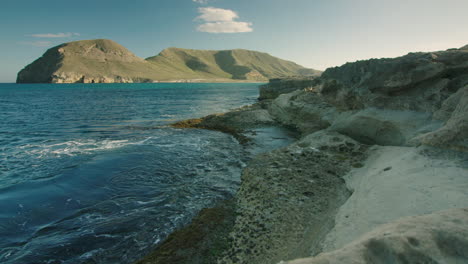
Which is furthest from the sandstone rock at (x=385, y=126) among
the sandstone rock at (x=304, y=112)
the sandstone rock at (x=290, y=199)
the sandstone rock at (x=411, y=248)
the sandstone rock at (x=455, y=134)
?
the sandstone rock at (x=411, y=248)

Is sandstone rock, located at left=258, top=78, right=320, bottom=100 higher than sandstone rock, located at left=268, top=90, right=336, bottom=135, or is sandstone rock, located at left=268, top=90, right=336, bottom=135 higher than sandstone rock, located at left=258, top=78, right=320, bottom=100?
sandstone rock, located at left=258, top=78, right=320, bottom=100

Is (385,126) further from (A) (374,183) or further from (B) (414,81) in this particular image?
(A) (374,183)

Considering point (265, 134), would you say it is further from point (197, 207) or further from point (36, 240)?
point (36, 240)

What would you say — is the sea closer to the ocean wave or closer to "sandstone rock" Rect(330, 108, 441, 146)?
the ocean wave

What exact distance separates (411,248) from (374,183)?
5816 millimetres

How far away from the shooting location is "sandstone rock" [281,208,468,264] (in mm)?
3271

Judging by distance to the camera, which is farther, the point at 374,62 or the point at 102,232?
the point at 374,62

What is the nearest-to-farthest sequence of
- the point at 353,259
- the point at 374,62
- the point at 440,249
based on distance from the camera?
the point at 353,259
the point at 440,249
the point at 374,62

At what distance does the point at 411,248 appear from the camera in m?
3.39

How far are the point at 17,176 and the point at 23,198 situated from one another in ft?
12.2

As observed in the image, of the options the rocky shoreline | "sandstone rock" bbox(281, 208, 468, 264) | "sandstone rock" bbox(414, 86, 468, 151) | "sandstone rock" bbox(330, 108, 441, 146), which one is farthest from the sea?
"sandstone rock" bbox(414, 86, 468, 151)

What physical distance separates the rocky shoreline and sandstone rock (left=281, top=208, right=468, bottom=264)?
14mm

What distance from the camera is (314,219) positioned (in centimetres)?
796

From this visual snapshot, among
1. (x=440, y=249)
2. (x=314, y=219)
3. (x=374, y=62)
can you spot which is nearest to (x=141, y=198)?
(x=314, y=219)
